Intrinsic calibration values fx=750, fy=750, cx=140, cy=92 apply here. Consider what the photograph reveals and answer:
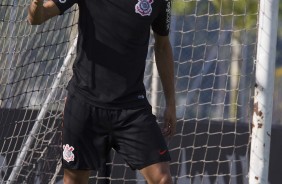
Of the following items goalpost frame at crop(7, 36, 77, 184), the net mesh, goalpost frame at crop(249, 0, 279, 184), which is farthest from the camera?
goalpost frame at crop(7, 36, 77, 184)

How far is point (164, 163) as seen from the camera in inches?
153

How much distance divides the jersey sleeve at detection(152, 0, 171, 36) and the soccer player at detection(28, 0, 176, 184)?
0.15m

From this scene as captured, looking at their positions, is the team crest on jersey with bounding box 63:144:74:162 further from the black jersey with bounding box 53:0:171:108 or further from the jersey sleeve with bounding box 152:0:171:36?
the jersey sleeve with bounding box 152:0:171:36

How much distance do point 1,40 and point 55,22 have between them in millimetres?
490

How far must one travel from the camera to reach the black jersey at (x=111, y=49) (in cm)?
384

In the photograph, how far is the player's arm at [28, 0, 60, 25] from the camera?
360 centimetres

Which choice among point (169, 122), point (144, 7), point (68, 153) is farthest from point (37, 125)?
point (144, 7)

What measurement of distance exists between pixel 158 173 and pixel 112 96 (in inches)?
18.1

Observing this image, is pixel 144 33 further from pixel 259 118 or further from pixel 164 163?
pixel 259 118

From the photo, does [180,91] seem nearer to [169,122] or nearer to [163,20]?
[169,122]

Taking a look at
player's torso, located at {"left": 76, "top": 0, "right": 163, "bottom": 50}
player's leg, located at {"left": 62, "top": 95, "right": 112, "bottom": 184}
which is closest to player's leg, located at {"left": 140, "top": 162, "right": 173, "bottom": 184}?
player's leg, located at {"left": 62, "top": 95, "right": 112, "bottom": 184}

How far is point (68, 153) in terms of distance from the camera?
3918 mm

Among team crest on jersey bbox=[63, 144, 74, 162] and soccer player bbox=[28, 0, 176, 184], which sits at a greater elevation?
soccer player bbox=[28, 0, 176, 184]

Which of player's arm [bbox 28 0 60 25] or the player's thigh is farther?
the player's thigh
